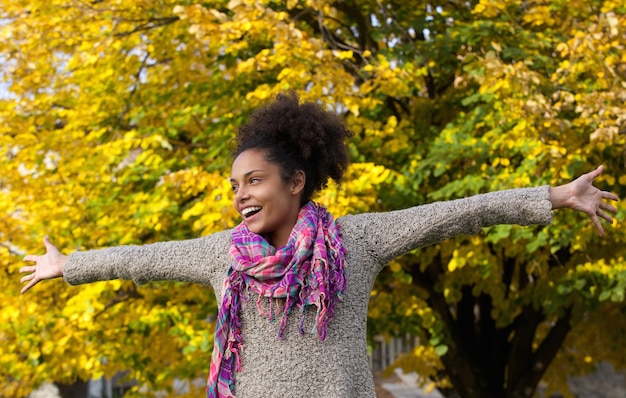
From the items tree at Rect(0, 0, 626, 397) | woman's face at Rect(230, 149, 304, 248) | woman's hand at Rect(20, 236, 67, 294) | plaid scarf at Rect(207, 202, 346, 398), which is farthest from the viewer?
tree at Rect(0, 0, 626, 397)

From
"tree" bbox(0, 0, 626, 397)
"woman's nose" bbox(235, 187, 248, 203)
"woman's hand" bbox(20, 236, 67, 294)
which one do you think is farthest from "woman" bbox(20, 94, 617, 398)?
"tree" bbox(0, 0, 626, 397)

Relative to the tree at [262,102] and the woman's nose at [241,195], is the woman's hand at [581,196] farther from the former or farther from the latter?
the tree at [262,102]

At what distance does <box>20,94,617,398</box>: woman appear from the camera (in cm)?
253

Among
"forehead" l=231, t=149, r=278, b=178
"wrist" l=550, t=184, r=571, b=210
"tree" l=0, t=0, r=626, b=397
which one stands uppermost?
"wrist" l=550, t=184, r=571, b=210

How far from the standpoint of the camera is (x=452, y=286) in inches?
277

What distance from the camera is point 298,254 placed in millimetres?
2525

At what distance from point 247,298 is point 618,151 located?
385 cm

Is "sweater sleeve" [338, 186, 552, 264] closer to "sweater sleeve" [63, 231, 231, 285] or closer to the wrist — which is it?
the wrist

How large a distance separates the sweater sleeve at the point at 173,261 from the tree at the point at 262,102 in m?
2.62

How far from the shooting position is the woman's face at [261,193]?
8.64ft

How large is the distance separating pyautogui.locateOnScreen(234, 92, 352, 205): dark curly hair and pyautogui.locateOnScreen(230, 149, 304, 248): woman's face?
28mm

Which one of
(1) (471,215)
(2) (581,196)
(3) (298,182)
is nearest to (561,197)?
(2) (581,196)

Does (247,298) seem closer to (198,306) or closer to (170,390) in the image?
(198,306)

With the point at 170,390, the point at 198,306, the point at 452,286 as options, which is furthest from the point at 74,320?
the point at 452,286
